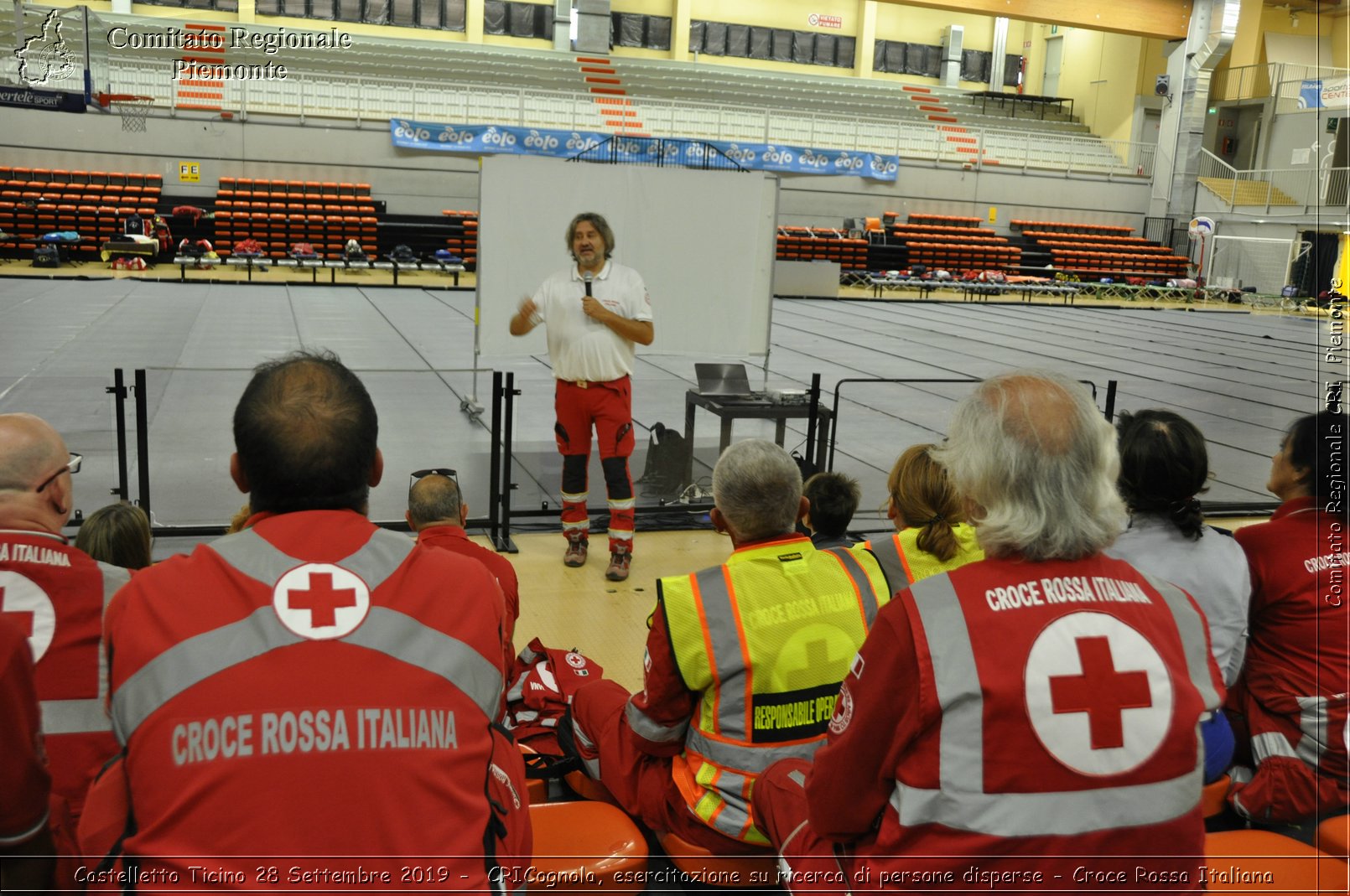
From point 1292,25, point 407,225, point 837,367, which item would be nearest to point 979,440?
point 837,367

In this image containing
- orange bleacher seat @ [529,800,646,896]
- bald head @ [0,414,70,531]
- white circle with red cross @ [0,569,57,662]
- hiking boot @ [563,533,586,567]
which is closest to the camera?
white circle with red cross @ [0,569,57,662]

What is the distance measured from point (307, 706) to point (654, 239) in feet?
23.8

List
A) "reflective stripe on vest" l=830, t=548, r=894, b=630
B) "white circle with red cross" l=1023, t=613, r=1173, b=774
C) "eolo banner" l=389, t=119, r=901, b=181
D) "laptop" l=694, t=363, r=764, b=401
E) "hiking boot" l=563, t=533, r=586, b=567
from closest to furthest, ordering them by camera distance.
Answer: "white circle with red cross" l=1023, t=613, r=1173, b=774 < "reflective stripe on vest" l=830, t=548, r=894, b=630 < "hiking boot" l=563, t=533, r=586, b=567 < "laptop" l=694, t=363, r=764, b=401 < "eolo banner" l=389, t=119, r=901, b=181

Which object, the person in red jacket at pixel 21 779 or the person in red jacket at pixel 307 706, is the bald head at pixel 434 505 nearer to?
the person in red jacket at pixel 307 706

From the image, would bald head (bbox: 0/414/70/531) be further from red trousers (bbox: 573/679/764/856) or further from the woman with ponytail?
the woman with ponytail

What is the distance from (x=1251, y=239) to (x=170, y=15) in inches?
1162

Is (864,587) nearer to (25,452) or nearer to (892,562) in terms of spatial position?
(892,562)

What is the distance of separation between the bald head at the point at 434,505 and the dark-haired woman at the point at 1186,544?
2.08 m

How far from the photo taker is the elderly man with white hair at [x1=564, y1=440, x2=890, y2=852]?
8.18 feet

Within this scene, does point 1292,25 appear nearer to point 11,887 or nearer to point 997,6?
point 997,6

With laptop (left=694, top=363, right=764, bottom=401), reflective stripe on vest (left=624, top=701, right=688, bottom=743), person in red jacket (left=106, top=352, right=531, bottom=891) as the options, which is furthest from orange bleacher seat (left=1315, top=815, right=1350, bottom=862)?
laptop (left=694, top=363, right=764, bottom=401)

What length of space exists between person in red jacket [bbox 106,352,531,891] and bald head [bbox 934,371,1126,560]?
855mm

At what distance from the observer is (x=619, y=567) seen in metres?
5.68

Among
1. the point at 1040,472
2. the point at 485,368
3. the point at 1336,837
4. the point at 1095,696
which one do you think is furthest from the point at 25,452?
the point at 485,368
